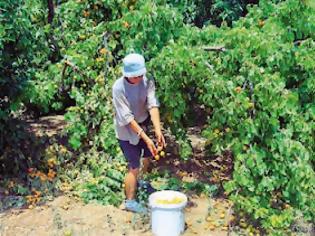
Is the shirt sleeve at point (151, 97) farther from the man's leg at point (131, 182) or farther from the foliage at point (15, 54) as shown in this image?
the foliage at point (15, 54)

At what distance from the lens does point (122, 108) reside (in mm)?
4730

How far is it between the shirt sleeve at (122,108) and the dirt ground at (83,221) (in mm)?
780

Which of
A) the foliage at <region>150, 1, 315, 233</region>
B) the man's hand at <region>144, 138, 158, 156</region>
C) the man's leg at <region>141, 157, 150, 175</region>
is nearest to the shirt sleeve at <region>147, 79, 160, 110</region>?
the foliage at <region>150, 1, 315, 233</region>

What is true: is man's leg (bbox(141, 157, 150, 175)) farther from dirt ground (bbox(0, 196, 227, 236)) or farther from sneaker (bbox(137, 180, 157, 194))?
dirt ground (bbox(0, 196, 227, 236))

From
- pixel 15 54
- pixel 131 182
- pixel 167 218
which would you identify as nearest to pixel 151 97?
pixel 131 182

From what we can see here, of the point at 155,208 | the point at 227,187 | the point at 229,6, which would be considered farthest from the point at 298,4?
the point at 229,6

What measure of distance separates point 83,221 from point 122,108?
37.7 inches

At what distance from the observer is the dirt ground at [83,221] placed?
15.8 feet

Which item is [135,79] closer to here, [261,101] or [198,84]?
[198,84]

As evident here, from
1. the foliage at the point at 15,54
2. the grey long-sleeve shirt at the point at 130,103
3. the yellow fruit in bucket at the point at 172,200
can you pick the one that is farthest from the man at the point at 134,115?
the foliage at the point at 15,54

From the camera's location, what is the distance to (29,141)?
19.9ft

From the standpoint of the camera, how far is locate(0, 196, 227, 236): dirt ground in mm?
4820

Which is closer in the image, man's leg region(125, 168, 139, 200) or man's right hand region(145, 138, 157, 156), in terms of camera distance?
man's right hand region(145, 138, 157, 156)

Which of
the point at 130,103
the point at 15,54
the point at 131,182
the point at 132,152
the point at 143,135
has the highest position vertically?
the point at 15,54
